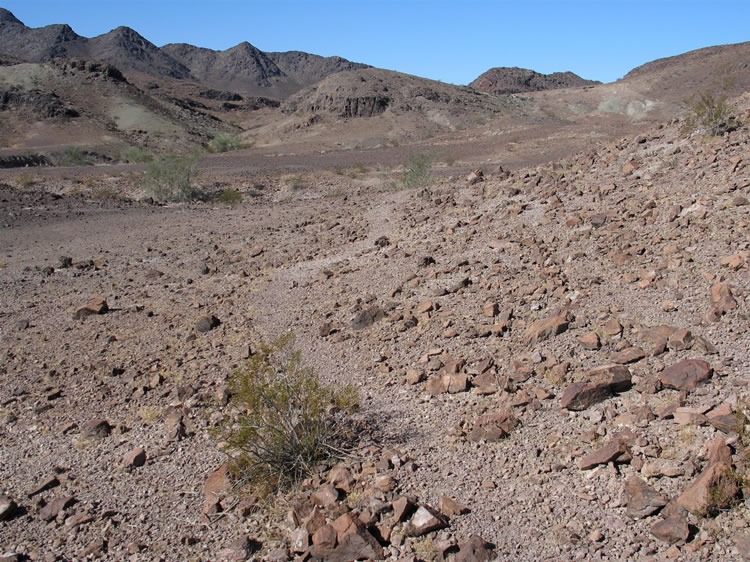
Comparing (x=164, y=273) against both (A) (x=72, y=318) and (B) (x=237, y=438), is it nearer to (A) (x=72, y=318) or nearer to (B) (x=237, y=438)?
(A) (x=72, y=318)

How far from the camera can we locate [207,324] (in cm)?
873

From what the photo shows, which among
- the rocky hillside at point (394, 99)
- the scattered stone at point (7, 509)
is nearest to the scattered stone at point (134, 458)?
the scattered stone at point (7, 509)

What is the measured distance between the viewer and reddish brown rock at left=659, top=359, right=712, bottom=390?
199 inches

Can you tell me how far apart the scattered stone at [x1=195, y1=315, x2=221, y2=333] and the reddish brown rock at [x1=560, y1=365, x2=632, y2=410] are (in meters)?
5.04

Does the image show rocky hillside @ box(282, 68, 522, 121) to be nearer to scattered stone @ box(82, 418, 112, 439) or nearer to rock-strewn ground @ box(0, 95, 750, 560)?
rock-strewn ground @ box(0, 95, 750, 560)

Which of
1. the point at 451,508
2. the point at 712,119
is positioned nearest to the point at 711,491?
the point at 451,508

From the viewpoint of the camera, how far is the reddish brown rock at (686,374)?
199 inches

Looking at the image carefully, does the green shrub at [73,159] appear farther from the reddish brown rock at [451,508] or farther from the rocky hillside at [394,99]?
the reddish brown rock at [451,508]

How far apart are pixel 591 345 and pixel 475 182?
10.1m

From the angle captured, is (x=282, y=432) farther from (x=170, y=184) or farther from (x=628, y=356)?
(x=170, y=184)

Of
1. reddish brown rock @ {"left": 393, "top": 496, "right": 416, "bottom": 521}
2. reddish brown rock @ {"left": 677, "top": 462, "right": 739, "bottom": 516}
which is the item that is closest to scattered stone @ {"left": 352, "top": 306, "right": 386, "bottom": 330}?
reddish brown rock @ {"left": 393, "top": 496, "right": 416, "bottom": 521}

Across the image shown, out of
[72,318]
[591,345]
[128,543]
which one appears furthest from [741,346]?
[72,318]

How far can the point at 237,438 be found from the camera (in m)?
5.18

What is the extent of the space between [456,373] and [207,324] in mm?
3945
